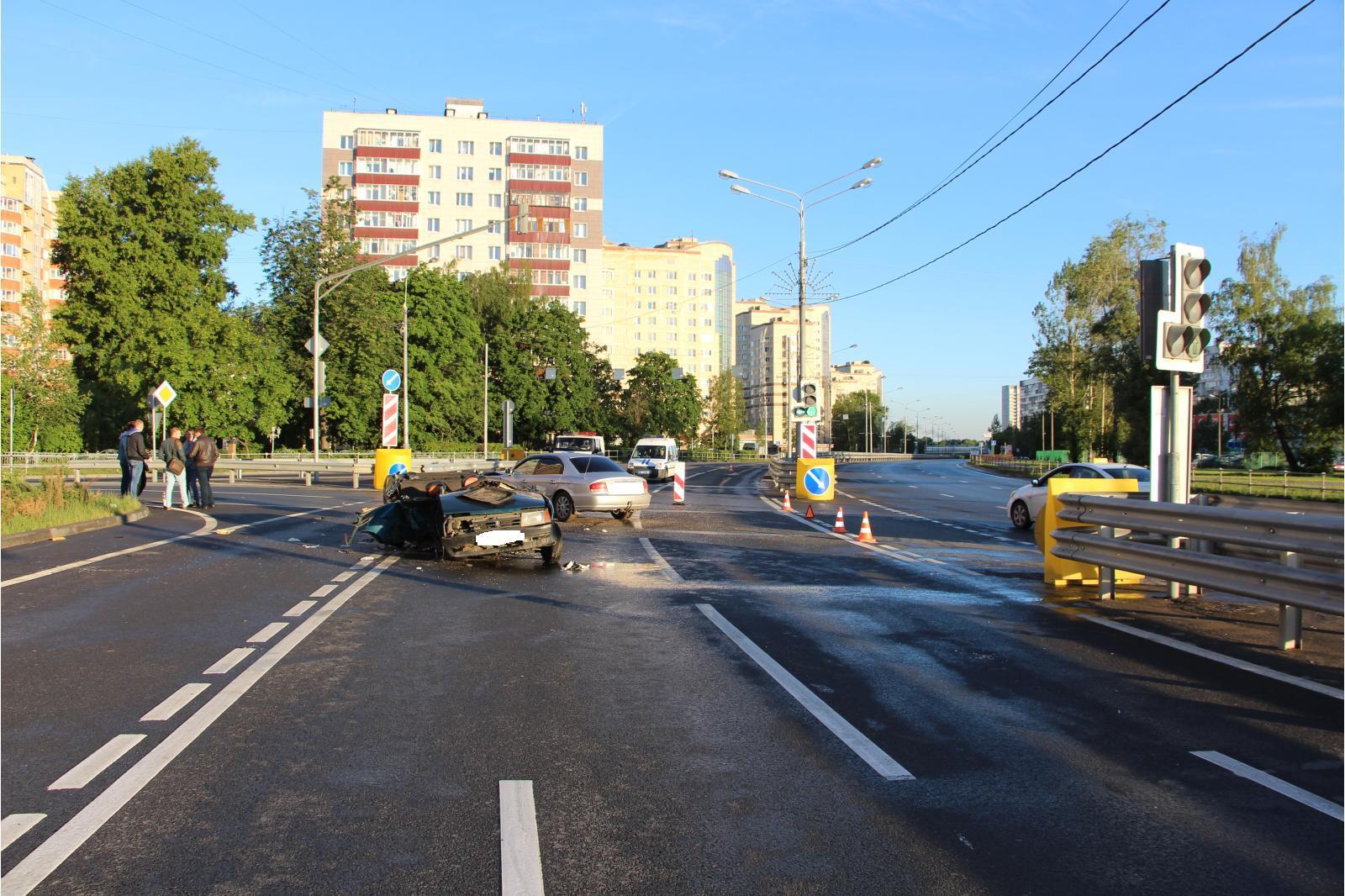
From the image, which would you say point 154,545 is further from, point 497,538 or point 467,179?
point 467,179

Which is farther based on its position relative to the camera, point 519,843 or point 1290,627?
point 1290,627

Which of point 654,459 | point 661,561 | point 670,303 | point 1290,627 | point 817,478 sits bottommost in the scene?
point 661,561

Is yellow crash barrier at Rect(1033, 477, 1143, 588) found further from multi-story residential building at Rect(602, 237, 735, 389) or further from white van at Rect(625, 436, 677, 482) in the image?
multi-story residential building at Rect(602, 237, 735, 389)

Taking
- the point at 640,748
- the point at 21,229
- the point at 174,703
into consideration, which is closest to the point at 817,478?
the point at 174,703

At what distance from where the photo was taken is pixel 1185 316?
10125 millimetres

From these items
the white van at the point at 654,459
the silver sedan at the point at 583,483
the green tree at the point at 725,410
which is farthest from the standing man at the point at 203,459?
the green tree at the point at 725,410

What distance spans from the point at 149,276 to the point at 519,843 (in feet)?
178

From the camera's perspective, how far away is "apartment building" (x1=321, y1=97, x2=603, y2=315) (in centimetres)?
8550

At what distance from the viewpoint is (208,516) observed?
2045 cm

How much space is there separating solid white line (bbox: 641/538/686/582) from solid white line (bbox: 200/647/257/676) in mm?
5447

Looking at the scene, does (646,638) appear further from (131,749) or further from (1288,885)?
(1288,885)

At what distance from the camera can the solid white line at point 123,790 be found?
356 cm

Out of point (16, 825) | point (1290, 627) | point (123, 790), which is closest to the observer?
point (16, 825)

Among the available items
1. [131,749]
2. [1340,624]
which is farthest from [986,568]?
[131,749]
